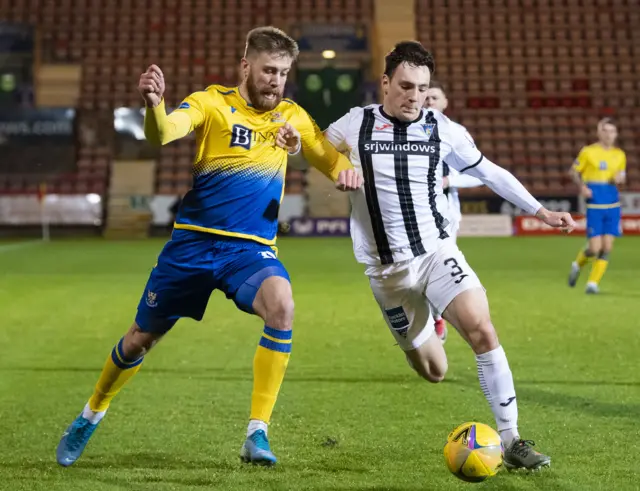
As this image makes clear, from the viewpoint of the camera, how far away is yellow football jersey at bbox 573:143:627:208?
12.8 metres

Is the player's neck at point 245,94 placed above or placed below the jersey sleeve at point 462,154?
above

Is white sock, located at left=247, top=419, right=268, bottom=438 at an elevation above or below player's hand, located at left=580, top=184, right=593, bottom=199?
below

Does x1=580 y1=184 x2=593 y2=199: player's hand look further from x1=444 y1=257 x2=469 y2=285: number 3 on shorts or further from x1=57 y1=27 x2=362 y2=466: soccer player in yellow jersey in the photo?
x1=57 y1=27 x2=362 y2=466: soccer player in yellow jersey

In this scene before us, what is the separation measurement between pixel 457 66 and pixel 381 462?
2551cm

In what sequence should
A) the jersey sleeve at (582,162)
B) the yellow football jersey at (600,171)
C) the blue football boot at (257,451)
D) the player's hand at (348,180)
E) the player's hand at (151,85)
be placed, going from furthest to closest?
1. the jersey sleeve at (582,162)
2. the yellow football jersey at (600,171)
3. the player's hand at (348,180)
4. the blue football boot at (257,451)
5. the player's hand at (151,85)

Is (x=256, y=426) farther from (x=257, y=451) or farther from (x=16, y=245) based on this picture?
(x=16, y=245)

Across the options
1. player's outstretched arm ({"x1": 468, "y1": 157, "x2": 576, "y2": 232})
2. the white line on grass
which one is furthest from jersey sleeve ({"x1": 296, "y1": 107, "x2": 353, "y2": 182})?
the white line on grass

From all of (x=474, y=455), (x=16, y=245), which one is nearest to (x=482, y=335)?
(x=474, y=455)

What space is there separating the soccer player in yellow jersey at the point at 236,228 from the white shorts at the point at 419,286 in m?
0.60

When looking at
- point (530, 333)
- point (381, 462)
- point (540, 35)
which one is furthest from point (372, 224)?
point (540, 35)

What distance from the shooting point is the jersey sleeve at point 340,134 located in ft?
16.6

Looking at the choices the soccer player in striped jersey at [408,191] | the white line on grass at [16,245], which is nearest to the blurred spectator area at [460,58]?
the white line on grass at [16,245]

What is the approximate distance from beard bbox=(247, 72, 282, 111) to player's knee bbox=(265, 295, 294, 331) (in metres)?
0.96

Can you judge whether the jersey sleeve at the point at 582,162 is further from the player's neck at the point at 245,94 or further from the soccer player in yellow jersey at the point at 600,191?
the player's neck at the point at 245,94
